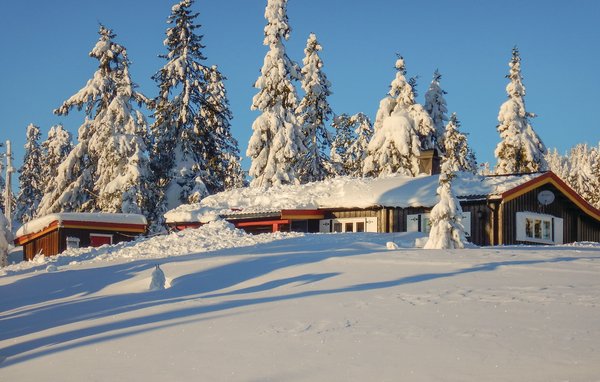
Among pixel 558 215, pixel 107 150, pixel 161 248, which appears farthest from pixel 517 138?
pixel 161 248

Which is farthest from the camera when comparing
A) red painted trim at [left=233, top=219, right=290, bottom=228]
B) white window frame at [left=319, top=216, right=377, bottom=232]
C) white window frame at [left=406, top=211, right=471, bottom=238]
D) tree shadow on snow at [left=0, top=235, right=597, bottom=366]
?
red painted trim at [left=233, top=219, right=290, bottom=228]

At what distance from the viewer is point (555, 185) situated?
30.8 meters

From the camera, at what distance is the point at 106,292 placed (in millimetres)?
16109

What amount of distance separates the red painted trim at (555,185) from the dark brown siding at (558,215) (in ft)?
0.88

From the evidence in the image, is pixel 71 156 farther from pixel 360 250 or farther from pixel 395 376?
pixel 395 376

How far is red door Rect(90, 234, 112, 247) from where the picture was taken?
111 feet

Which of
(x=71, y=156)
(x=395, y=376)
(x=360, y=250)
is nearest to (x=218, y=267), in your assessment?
(x=360, y=250)

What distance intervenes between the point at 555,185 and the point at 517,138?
15819 mm

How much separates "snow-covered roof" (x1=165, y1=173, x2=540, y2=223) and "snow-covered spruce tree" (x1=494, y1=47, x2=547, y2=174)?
1494 cm

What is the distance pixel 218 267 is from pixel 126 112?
2694cm

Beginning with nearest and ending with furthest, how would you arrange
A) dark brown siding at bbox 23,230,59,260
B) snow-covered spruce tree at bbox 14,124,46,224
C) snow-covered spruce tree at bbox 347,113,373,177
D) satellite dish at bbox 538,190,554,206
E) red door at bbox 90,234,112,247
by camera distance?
satellite dish at bbox 538,190,554,206 → dark brown siding at bbox 23,230,59,260 → red door at bbox 90,234,112,247 → snow-covered spruce tree at bbox 347,113,373,177 → snow-covered spruce tree at bbox 14,124,46,224

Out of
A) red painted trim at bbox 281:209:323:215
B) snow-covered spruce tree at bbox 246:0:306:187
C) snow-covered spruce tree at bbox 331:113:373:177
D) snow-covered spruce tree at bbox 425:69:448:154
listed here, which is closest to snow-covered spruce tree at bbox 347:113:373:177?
snow-covered spruce tree at bbox 331:113:373:177

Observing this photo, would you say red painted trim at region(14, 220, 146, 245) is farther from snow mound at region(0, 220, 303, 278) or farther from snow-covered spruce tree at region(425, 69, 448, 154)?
snow-covered spruce tree at region(425, 69, 448, 154)

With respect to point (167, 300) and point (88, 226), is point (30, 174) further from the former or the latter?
point (167, 300)
